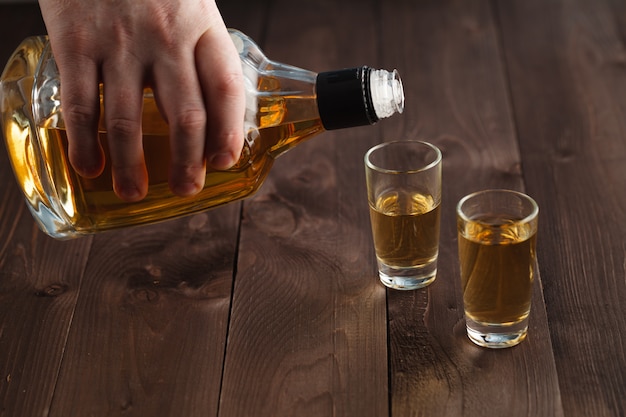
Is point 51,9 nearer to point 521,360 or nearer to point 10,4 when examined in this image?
point 521,360

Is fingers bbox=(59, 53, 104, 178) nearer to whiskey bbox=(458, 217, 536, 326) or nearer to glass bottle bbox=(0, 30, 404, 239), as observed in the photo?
glass bottle bbox=(0, 30, 404, 239)

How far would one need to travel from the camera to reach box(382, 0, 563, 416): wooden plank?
3.17ft

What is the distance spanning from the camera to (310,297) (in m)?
1.12

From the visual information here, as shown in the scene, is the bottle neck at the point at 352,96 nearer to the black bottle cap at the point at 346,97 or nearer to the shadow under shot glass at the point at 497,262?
the black bottle cap at the point at 346,97

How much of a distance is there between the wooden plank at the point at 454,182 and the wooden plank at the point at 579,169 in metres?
0.02

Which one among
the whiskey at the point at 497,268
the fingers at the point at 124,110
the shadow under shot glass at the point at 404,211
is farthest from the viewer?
the shadow under shot glass at the point at 404,211

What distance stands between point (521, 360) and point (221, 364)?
12.9 inches

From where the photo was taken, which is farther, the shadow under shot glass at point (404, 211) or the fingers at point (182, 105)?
the shadow under shot glass at point (404, 211)

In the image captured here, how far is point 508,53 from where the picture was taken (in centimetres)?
168

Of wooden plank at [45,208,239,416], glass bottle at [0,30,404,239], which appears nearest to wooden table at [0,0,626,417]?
wooden plank at [45,208,239,416]

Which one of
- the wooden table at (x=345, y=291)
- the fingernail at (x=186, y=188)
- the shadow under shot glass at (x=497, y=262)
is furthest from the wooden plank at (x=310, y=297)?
the fingernail at (x=186, y=188)

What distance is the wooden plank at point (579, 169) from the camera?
3.28 ft

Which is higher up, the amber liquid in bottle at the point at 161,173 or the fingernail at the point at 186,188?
the fingernail at the point at 186,188

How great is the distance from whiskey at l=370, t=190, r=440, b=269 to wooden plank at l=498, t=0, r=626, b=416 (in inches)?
6.3
